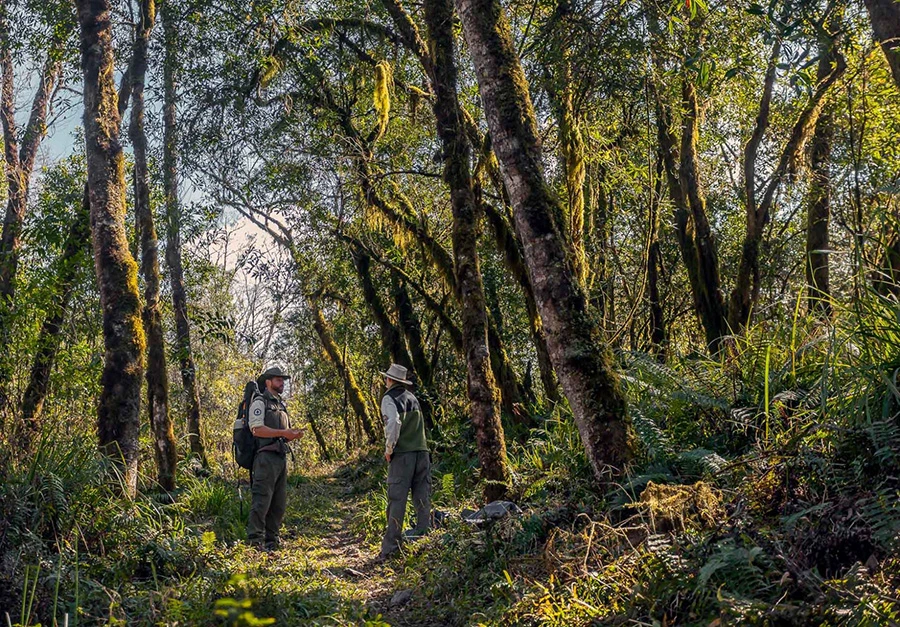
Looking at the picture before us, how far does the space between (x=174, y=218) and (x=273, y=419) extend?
1026 centimetres

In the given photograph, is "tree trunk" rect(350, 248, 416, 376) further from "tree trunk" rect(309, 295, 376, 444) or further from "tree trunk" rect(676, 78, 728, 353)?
"tree trunk" rect(676, 78, 728, 353)

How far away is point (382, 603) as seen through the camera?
6922mm

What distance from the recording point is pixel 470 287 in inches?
398

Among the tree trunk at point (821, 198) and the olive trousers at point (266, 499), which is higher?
the tree trunk at point (821, 198)

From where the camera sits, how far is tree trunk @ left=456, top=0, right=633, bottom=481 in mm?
6539

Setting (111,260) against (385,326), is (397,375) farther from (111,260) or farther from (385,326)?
(385,326)

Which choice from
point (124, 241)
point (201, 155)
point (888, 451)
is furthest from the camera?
point (201, 155)

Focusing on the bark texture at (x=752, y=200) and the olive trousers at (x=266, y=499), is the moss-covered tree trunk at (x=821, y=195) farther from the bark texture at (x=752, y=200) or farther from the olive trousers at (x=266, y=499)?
the olive trousers at (x=266, y=499)

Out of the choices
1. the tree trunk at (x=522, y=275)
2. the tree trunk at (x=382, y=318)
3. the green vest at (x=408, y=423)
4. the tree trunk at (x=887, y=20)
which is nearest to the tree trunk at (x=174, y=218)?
the tree trunk at (x=382, y=318)

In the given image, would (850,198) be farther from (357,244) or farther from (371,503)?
(357,244)

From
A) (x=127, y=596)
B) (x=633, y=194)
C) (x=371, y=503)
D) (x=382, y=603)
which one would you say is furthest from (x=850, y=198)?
(x=127, y=596)

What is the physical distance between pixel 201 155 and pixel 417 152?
4.95 metres

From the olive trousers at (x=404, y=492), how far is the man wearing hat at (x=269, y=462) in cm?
124

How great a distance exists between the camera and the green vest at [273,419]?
31.3 ft
